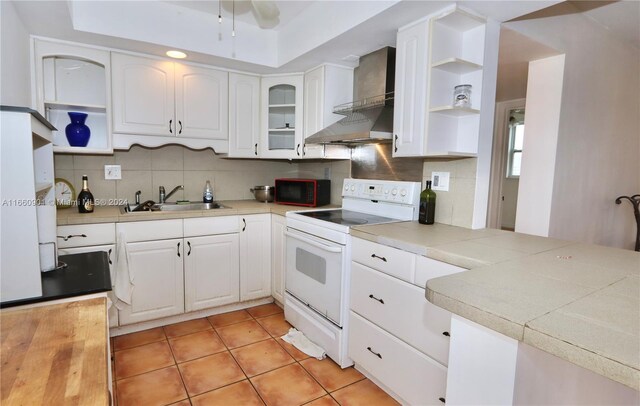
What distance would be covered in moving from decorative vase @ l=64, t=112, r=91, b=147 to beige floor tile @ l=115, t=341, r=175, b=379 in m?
1.50

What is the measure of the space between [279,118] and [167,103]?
0.94m

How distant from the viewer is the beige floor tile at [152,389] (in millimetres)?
1772

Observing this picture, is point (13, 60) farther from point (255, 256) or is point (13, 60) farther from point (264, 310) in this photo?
point (264, 310)

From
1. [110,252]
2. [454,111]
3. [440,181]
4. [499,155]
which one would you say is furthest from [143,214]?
[499,155]

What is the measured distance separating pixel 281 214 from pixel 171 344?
1.20 m

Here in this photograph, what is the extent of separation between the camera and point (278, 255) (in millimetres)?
2822

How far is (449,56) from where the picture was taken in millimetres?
1869

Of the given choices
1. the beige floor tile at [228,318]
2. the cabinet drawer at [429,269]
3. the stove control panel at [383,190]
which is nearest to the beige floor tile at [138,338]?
the beige floor tile at [228,318]

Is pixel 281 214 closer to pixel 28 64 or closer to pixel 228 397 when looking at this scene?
pixel 228 397

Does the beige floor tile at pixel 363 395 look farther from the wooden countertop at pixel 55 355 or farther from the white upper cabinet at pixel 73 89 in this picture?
the white upper cabinet at pixel 73 89

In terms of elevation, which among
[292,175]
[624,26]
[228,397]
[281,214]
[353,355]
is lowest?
[228,397]

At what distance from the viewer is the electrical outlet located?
272 centimetres

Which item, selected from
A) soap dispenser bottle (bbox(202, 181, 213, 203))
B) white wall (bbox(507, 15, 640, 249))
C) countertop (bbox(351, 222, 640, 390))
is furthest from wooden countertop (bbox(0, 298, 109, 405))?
white wall (bbox(507, 15, 640, 249))

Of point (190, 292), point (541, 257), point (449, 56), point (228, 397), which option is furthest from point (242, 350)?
point (449, 56)
